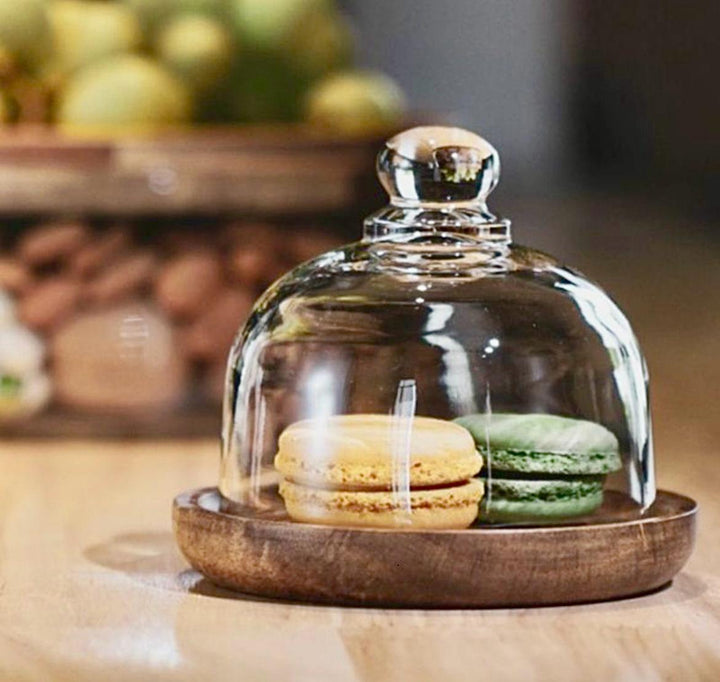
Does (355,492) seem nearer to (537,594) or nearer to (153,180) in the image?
(537,594)

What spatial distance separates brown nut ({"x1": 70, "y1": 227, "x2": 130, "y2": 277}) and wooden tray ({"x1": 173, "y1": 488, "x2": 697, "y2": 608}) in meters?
0.51

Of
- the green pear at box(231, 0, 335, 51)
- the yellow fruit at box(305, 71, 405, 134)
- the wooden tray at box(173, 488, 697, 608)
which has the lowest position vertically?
the wooden tray at box(173, 488, 697, 608)

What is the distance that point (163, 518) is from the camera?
98cm

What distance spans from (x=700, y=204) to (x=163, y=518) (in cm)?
378

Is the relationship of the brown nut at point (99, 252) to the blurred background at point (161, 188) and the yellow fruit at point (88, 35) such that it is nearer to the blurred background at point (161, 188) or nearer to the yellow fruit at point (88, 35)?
the blurred background at point (161, 188)

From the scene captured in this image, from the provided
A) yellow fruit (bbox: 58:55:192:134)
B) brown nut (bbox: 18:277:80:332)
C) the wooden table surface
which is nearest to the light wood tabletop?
the wooden table surface

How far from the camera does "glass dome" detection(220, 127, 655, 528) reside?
742mm

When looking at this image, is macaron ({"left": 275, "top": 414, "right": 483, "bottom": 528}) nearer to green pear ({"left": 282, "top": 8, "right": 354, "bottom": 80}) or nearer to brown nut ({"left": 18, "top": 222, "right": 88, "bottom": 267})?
brown nut ({"left": 18, "top": 222, "right": 88, "bottom": 267})

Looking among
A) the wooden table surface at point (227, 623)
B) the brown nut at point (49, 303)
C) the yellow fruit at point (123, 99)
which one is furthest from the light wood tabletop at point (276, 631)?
the yellow fruit at point (123, 99)

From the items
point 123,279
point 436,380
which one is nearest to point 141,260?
point 123,279

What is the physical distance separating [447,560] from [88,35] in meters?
0.68

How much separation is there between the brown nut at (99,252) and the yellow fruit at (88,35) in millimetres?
120

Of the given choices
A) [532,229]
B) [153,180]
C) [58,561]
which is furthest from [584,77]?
[58,561]

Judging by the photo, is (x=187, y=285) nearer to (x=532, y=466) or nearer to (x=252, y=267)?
(x=252, y=267)
